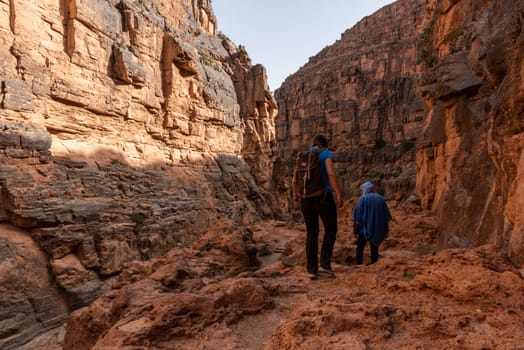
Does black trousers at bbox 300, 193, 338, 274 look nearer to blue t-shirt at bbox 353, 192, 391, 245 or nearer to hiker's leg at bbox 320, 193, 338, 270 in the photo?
hiker's leg at bbox 320, 193, 338, 270

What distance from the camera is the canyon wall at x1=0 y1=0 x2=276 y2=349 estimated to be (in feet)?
26.9

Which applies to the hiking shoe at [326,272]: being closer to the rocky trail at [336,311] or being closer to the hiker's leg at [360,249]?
the rocky trail at [336,311]

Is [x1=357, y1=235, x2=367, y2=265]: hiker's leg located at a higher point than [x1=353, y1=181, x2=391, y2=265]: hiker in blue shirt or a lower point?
lower

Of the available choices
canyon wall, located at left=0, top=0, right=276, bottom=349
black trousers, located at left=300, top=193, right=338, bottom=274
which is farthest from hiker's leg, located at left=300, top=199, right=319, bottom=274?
canyon wall, located at left=0, top=0, right=276, bottom=349

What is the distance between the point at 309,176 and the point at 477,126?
17.9ft

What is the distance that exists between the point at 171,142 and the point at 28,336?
9.96 meters

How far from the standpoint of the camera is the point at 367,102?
43.1 metres

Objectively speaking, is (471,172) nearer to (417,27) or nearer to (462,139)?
(462,139)

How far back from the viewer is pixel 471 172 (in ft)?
20.0

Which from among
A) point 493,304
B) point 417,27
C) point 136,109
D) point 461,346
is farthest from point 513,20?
point 417,27

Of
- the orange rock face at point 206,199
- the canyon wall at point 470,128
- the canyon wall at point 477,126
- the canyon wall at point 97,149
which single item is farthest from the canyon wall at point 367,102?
the canyon wall at point 477,126

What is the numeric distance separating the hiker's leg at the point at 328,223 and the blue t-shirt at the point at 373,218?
4.81 ft

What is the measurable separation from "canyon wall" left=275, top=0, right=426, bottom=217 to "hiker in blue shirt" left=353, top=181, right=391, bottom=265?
32009 millimetres

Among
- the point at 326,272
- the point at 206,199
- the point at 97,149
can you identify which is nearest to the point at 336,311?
the point at 326,272
